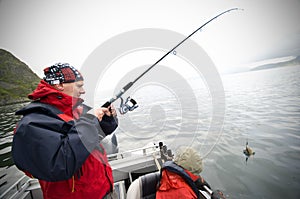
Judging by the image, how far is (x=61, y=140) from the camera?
0.85m

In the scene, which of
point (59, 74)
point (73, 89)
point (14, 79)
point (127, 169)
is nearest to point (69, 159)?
point (73, 89)

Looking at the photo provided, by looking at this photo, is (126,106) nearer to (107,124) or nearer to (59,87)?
(107,124)

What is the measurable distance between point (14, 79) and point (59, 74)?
7715 cm

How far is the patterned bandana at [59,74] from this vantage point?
126 centimetres

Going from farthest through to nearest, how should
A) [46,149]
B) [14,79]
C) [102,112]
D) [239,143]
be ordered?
[14,79]
[239,143]
[102,112]
[46,149]

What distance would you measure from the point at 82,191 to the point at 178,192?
1.04m

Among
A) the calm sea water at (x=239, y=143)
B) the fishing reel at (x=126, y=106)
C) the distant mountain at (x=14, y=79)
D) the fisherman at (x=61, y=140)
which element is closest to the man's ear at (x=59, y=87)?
the fisherman at (x=61, y=140)

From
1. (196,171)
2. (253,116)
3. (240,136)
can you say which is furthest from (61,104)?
(253,116)

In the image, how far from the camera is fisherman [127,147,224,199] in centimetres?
164

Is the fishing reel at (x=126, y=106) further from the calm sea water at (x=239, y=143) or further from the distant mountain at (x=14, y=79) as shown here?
the distant mountain at (x=14, y=79)

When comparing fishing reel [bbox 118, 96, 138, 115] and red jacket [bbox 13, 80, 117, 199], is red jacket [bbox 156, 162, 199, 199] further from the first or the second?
fishing reel [bbox 118, 96, 138, 115]

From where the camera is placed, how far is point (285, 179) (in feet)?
13.9

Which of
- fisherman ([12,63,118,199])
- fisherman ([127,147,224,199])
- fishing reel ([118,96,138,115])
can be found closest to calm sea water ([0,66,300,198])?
fisherman ([127,147,224,199])

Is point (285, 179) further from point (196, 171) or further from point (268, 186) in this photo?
point (196, 171)
